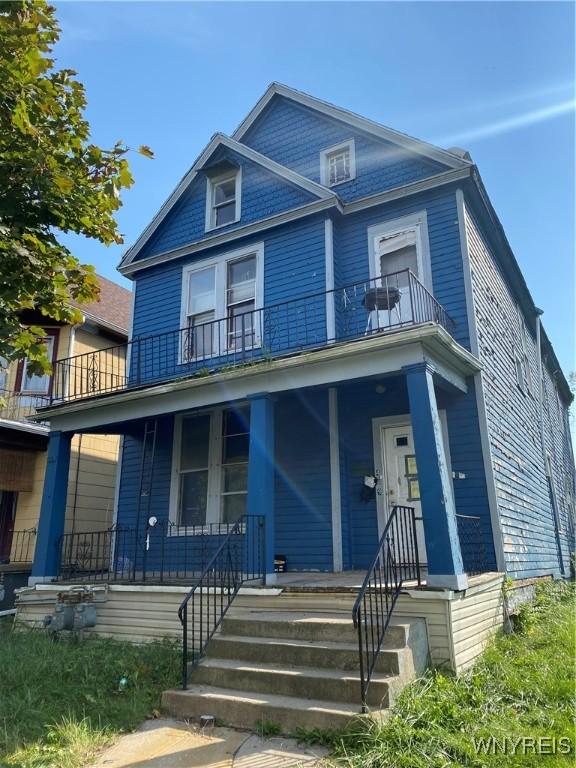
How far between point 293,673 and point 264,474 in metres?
2.75

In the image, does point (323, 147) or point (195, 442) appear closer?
point (195, 442)

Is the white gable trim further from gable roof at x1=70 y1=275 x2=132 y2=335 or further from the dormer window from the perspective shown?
gable roof at x1=70 y1=275 x2=132 y2=335

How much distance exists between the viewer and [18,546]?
38.8 feet

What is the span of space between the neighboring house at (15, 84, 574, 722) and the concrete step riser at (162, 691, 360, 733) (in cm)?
37

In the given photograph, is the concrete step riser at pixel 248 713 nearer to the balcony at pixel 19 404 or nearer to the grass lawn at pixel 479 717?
the grass lawn at pixel 479 717

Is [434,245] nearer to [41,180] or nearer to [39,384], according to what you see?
[41,180]

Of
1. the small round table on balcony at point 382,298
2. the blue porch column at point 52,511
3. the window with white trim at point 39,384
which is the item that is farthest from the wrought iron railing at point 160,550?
the small round table on balcony at point 382,298

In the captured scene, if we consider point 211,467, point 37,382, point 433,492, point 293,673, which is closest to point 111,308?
point 37,382

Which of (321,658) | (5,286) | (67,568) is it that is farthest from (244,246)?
(321,658)

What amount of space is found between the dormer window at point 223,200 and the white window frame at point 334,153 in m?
1.74

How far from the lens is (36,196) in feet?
18.7

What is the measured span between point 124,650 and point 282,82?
1059 centimetres

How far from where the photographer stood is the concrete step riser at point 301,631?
16.9ft

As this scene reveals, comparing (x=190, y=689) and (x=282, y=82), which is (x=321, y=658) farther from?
(x=282, y=82)
